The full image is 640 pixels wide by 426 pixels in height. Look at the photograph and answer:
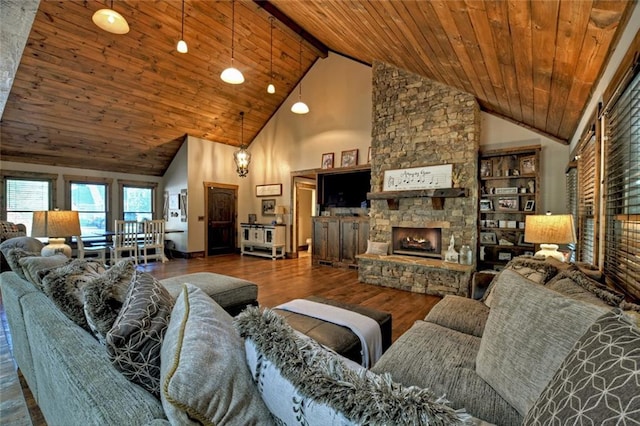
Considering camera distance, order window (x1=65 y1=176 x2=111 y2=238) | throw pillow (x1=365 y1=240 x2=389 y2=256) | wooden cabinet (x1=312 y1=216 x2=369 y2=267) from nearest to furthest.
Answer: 1. throw pillow (x1=365 y1=240 x2=389 y2=256)
2. wooden cabinet (x1=312 y1=216 x2=369 y2=267)
3. window (x1=65 y1=176 x2=111 y2=238)

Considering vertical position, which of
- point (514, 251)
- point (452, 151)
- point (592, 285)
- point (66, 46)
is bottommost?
point (514, 251)

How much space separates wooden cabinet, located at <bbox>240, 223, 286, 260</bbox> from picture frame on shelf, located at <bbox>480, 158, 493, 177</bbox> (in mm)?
4628

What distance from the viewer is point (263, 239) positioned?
741cm

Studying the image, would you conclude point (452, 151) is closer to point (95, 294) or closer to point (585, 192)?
point (585, 192)

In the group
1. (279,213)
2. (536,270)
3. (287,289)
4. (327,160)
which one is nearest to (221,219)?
(279,213)

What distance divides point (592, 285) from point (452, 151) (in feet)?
11.2

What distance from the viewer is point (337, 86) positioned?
640 cm

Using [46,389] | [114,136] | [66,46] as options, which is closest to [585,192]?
[46,389]

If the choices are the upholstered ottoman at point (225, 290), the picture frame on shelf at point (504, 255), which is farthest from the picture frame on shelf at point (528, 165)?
the upholstered ottoman at point (225, 290)

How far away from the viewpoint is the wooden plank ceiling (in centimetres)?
201

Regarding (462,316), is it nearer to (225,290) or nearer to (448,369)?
(448,369)

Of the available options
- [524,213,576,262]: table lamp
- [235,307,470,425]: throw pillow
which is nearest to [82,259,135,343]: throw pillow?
[235,307,470,425]: throw pillow

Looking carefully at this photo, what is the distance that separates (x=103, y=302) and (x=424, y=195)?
14.0 ft

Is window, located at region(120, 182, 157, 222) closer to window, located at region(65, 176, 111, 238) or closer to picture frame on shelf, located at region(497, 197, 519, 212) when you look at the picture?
window, located at region(65, 176, 111, 238)
